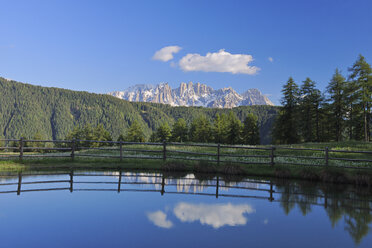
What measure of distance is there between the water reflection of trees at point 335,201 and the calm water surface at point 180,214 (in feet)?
0.09

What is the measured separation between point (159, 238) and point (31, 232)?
295cm

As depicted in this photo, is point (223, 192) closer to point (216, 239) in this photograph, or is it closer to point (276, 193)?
point (276, 193)

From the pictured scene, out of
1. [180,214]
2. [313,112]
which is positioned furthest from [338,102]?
[180,214]

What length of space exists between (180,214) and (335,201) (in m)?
5.90

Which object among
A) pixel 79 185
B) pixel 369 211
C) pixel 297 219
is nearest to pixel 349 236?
pixel 297 219

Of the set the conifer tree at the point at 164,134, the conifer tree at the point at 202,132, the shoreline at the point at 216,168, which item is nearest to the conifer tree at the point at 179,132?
the conifer tree at the point at 164,134

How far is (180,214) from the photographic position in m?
8.10

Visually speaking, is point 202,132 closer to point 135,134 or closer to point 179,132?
point 179,132

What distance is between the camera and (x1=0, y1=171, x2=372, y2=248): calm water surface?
627 cm

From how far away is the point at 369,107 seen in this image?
43.2 metres

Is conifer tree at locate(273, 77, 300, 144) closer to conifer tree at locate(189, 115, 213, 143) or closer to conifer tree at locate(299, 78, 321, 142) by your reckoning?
conifer tree at locate(299, 78, 321, 142)

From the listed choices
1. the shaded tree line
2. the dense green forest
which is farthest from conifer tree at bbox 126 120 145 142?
the dense green forest

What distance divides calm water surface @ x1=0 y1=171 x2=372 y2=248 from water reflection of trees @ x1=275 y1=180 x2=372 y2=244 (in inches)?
1.1

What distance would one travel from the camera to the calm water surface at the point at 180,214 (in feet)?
20.6
